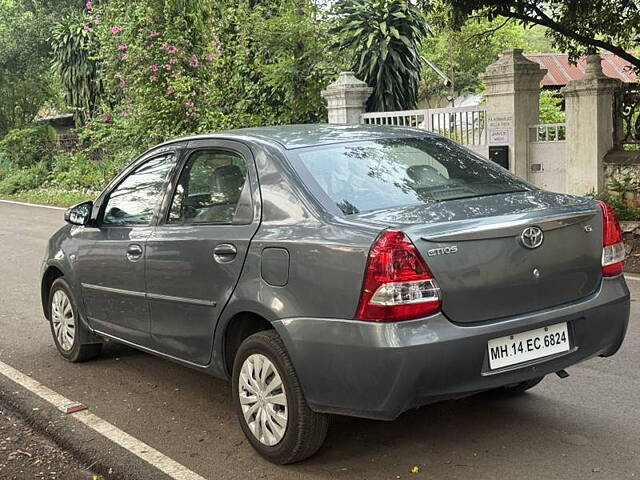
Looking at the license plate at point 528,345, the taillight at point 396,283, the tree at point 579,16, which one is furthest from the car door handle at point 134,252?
the tree at point 579,16

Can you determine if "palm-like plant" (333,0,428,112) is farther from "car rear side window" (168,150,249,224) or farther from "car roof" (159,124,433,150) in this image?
"car rear side window" (168,150,249,224)

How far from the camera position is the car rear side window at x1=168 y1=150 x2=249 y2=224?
444cm

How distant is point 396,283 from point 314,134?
1.48m

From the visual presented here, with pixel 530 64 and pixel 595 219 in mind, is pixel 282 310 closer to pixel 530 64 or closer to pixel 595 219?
pixel 595 219

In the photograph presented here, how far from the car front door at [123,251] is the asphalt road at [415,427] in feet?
1.49

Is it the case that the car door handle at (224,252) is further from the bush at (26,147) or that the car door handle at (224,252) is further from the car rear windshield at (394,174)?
the bush at (26,147)

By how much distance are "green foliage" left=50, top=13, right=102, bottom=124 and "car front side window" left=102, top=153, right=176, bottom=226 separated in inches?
950

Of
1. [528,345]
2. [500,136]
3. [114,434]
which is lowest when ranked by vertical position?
[114,434]

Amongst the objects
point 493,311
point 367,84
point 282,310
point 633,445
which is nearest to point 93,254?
point 282,310

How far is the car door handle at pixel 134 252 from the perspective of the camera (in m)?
4.91

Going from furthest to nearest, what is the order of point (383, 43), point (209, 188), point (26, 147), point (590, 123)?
point (26, 147) < point (383, 43) < point (590, 123) < point (209, 188)

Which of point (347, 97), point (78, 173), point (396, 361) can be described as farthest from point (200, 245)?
point (78, 173)

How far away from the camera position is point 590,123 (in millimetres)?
11461

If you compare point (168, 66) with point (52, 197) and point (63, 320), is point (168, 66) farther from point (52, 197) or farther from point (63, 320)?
point (63, 320)
